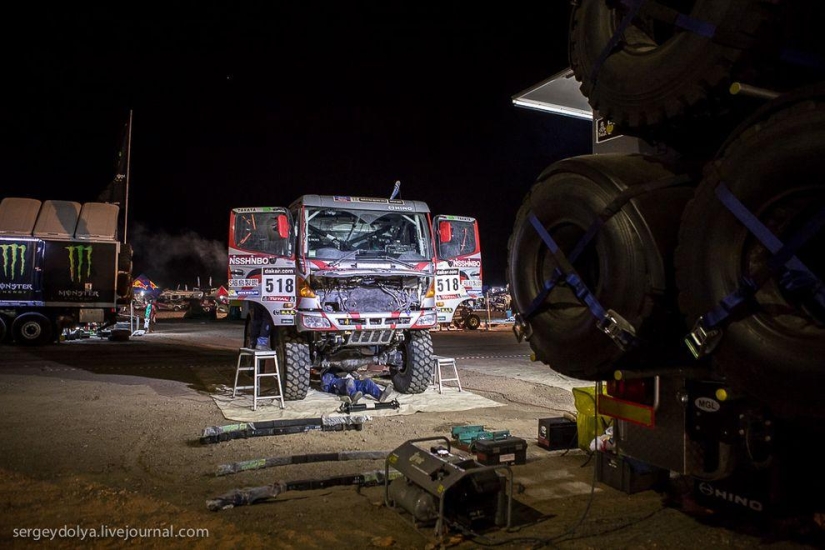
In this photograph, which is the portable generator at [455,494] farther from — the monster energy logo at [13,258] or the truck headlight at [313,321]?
the monster energy logo at [13,258]

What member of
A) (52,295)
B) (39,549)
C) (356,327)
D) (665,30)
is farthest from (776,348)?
(52,295)

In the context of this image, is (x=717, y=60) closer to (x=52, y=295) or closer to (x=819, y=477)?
(x=819, y=477)

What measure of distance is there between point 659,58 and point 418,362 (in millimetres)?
7064

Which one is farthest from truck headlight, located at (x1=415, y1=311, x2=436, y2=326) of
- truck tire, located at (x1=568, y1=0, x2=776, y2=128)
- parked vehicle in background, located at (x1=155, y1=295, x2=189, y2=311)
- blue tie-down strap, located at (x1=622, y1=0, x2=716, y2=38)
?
parked vehicle in background, located at (x1=155, y1=295, x2=189, y2=311)

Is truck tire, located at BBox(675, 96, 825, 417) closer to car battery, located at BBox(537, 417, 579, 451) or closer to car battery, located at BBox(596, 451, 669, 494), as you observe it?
car battery, located at BBox(596, 451, 669, 494)

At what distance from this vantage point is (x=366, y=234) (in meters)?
9.35

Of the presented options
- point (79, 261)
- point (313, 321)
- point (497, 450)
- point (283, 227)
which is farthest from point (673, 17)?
point (79, 261)

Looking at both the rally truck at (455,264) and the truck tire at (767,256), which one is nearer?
the truck tire at (767,256)

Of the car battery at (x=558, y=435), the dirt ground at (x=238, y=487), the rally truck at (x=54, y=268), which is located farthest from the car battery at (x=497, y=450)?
the rally truck at (x=54, y=268)

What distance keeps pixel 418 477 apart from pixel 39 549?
2.43 metres

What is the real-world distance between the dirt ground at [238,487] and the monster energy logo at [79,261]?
1022 centimetres

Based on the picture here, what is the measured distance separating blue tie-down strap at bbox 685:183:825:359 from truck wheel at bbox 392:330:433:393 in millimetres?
6898

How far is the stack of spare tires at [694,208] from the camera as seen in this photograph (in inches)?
88.7

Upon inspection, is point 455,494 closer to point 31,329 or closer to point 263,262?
point 263,262
